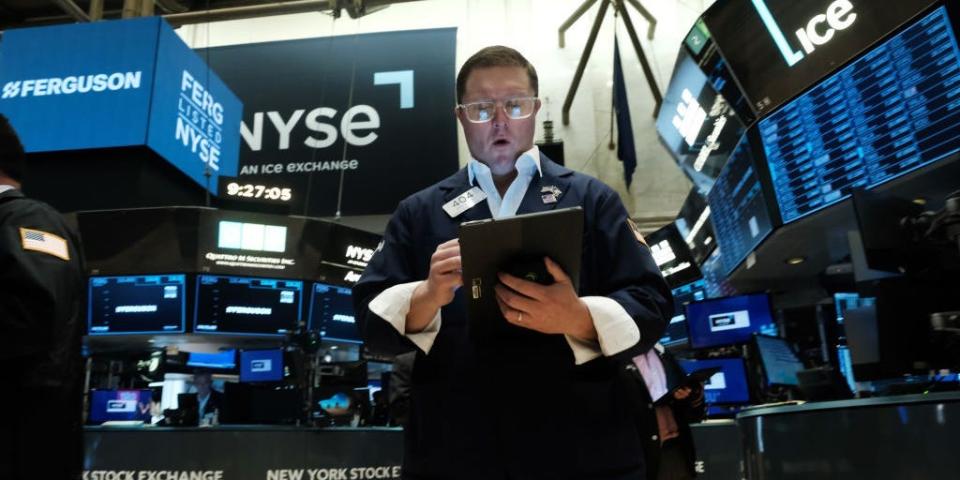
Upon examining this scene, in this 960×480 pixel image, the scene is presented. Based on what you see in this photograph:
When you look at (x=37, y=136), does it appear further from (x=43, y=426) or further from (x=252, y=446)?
(x=43, y=426)

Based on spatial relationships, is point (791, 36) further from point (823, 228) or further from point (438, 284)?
point (438, 284)

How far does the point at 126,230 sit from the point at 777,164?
261 inches

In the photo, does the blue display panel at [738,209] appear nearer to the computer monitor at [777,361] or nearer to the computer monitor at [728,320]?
the computer monitor at [728,320]

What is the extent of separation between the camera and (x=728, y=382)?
645 centimetres

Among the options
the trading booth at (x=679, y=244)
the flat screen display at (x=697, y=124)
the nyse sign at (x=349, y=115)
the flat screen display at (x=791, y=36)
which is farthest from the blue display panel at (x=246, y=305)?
the flat screen display at (x=791, y=36)

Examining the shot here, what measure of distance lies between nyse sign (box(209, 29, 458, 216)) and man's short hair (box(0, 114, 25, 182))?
8031 millimetres

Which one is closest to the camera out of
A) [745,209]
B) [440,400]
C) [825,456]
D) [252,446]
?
[440,400]

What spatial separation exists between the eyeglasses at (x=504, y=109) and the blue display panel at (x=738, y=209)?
432 centimetres

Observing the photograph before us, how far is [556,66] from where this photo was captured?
1110 cm

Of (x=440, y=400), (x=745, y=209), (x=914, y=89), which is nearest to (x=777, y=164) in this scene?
(x=745, y=209)

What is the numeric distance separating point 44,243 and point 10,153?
0.48 m

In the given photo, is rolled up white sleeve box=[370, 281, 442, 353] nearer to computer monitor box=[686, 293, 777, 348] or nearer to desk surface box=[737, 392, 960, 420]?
desk surface box=[737, 392, 960, 420]

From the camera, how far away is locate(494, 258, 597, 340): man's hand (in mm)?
1166

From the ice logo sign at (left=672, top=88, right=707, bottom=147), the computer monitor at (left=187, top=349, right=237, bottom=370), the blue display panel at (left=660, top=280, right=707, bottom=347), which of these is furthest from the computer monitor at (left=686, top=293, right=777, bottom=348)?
the computer monitor at (left=187, top=349, right=237, bottom=370)
